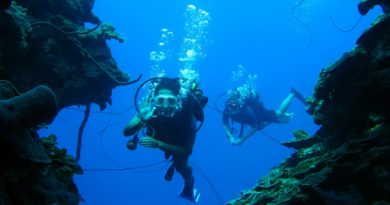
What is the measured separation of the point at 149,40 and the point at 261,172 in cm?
6368

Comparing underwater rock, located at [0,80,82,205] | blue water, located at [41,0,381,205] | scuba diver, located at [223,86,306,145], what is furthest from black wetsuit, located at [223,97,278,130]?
blue water, located at [41,0,381,205]

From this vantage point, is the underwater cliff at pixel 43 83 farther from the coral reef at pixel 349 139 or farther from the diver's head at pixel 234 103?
the diver's head at pixel 234 103

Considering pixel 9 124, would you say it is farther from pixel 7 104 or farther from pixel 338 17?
pixel 338 17

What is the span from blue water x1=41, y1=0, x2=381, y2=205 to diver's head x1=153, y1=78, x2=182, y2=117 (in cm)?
9132

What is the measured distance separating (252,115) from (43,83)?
27.7 ft

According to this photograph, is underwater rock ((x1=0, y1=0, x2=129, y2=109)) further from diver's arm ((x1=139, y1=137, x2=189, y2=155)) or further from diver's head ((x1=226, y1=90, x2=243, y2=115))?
diver's head ((x1=226, y1=90, x2=243, y2=115))

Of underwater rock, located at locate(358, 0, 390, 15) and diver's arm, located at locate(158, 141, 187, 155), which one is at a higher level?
diver's arm, located at locate(158, 141, 187, 155)

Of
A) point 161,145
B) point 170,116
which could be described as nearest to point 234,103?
point 170,116

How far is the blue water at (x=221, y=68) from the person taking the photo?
347 feet

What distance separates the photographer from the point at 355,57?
4156 mm

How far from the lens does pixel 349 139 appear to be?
412 cm

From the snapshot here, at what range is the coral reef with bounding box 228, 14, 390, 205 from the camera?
321 centimetres

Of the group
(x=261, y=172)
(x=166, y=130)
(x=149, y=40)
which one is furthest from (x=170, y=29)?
(x=166, y=130)

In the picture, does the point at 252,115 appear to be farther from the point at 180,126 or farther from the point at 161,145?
the point at 161,145
